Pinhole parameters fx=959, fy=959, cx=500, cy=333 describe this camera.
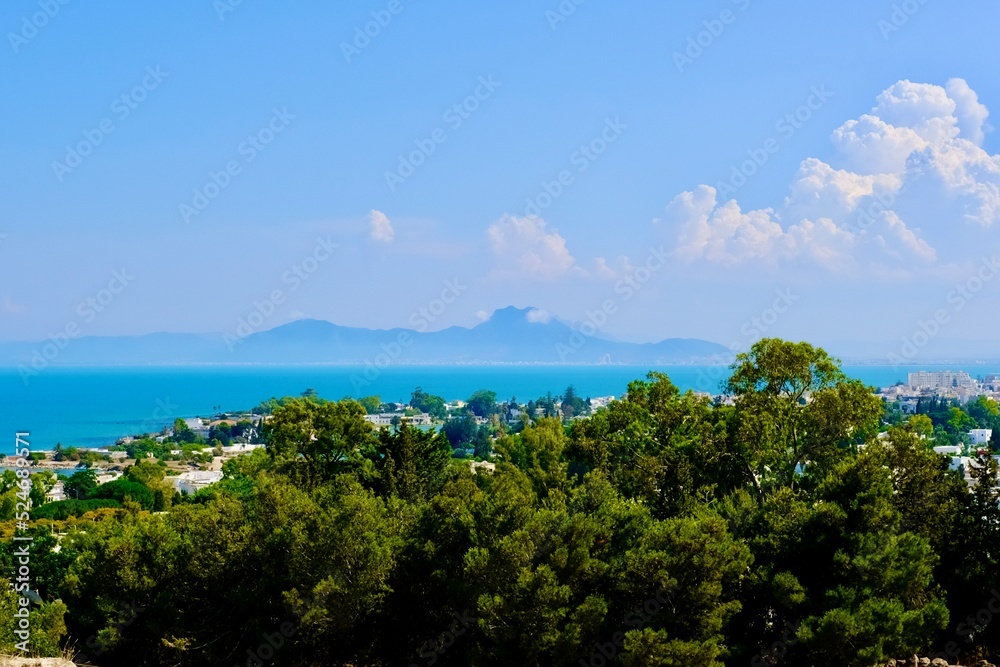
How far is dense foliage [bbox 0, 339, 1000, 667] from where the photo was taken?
10352mm

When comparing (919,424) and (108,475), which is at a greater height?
(919,424)

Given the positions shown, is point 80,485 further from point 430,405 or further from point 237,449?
point 430,405

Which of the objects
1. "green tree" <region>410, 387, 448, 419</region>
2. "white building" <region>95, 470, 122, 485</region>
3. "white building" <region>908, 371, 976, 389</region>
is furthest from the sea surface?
"white building" <region>95, 470, 122, 485</region>

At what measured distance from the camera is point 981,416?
73.6 metres

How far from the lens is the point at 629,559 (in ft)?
34.4

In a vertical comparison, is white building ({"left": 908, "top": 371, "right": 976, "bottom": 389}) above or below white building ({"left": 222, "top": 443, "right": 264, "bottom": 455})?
above

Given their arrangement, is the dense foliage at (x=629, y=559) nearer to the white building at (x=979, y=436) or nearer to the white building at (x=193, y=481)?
the white building at (x=193, y=481)

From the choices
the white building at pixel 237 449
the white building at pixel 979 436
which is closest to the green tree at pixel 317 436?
the white building at pixel 237 449

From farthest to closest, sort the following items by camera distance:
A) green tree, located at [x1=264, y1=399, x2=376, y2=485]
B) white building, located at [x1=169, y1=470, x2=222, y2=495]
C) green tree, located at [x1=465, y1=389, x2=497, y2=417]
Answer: green tree, located at [x1=465, y1=389, x2=497, y2=417], white building, located at [x1=169, y1=470, x2=222, y2=495], green tree, located at [x1=264, y1=399, x2=376, y2=485]

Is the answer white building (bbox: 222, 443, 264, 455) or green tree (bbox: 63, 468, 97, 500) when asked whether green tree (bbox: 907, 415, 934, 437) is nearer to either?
green tree (bbox: 63, 468, 97, 500)

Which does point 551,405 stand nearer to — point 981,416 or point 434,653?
point 981,416

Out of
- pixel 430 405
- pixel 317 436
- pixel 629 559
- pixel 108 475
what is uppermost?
Result: pixel 317 436

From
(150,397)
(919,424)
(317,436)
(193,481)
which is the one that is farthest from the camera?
(150,397)

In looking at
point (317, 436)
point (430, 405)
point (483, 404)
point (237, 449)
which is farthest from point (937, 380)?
point (317, 436)
